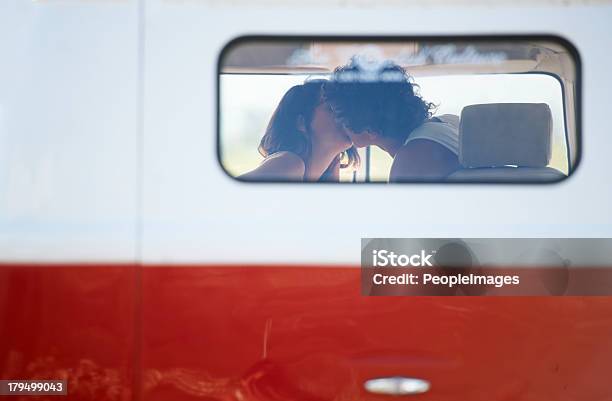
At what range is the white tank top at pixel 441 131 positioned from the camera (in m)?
1.97

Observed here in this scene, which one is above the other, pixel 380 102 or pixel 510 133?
pixel 380 102

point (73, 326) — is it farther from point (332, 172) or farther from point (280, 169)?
point (332, 172)

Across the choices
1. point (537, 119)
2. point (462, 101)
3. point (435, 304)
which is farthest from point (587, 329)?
point (462, 101)

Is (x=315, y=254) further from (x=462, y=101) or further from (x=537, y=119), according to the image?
(x=537, y=119)

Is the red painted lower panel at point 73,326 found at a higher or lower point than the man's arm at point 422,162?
lower

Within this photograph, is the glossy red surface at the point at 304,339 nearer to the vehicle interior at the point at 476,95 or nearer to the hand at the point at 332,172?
the hand at the point at 332,172

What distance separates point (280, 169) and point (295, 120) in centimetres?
18

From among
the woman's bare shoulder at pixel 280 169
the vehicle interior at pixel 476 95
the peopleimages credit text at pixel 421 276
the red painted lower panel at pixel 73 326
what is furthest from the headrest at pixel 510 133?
the red painted lower panel at pixel 73 326

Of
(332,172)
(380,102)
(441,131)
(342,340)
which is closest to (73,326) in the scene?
(342,340)

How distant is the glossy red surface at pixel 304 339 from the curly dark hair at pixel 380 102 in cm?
49

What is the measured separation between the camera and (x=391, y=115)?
6.49 ft

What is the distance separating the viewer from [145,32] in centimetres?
194

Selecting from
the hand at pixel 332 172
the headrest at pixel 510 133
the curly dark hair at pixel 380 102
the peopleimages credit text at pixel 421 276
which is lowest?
the peopleimages credit text at pixel 421 276

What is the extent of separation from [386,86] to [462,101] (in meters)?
0.26
